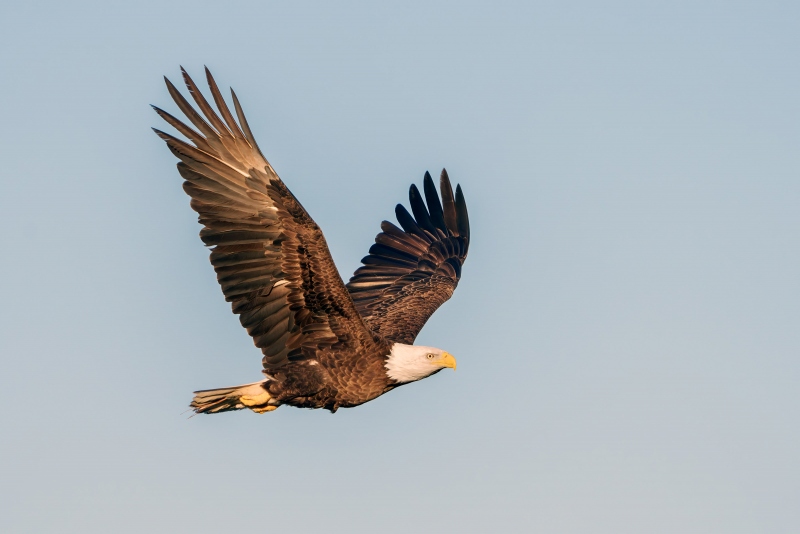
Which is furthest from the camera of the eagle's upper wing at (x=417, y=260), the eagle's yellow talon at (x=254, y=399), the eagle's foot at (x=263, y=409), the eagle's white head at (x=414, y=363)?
the eagle's upper wing at (x=417, y=260)

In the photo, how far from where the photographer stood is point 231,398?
13.2 meters

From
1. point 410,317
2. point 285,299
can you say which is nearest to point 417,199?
point 410,317

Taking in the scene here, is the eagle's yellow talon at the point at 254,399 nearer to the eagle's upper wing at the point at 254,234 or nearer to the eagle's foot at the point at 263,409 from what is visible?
the eagle's foot at the point at 263,409

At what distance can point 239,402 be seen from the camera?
13242 mm

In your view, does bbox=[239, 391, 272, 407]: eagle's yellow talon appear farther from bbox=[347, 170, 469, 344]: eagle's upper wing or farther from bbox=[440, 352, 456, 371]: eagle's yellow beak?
bbox=[347, 170, 469, 344]: eagle's upper wing

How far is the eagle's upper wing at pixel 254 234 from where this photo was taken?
12422 millimetres

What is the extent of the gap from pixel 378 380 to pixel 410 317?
2.61 m

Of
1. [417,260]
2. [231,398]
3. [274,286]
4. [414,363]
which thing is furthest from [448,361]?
[417,260]

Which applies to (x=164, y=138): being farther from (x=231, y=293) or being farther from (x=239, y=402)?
(x=239, y=402)

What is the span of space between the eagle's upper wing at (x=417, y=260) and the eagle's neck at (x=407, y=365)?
255cm

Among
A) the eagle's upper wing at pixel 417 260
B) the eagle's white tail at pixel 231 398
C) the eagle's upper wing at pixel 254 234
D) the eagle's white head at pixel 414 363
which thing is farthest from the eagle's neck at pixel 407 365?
the eagle's upper wing at pixel 417 260

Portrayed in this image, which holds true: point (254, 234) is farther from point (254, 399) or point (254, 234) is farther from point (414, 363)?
point (414, 363)

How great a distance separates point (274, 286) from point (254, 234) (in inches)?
24.2

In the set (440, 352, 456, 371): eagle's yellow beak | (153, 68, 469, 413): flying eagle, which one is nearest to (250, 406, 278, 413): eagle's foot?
(153, 68, 469, 413): flying eagle
